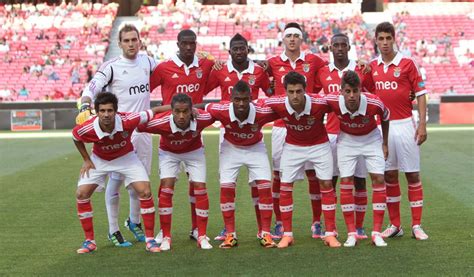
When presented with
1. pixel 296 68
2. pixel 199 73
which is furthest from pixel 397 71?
pixel 199 73

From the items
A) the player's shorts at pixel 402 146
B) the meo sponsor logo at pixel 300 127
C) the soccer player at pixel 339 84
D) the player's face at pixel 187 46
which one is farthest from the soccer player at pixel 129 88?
the player's shorts at pixel 402 146

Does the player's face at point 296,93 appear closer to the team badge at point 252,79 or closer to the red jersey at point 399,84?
the team badge at point 252,79

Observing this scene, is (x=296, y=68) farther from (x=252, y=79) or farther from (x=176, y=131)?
(x=176, y=131)

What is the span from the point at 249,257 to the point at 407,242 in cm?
177

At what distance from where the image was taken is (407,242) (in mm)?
9125

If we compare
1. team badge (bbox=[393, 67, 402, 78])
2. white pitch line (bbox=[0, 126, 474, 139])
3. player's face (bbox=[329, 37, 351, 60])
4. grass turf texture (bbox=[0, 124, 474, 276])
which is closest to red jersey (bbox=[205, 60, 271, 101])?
player's face (bbox=[329, 37, 351, 60])

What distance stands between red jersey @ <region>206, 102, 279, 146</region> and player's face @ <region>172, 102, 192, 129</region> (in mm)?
331

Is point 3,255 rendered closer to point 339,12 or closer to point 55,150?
point 55,150

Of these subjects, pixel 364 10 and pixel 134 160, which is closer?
pixel 134 160

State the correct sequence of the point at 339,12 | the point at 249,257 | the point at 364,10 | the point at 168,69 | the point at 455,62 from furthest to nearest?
1. the point at 364,10
2. the point at 339,12
3. the point at 455,62
4. the point at 168,69
5. the point at 249,257

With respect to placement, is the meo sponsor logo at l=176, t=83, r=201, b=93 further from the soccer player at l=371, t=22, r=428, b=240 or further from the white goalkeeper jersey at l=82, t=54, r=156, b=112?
the soccer player at l=371, t=22, r=428, b=240

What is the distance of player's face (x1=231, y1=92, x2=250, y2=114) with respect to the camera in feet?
29.2

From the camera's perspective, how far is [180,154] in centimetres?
938

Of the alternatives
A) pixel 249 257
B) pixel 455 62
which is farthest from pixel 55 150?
pixel 455 62
